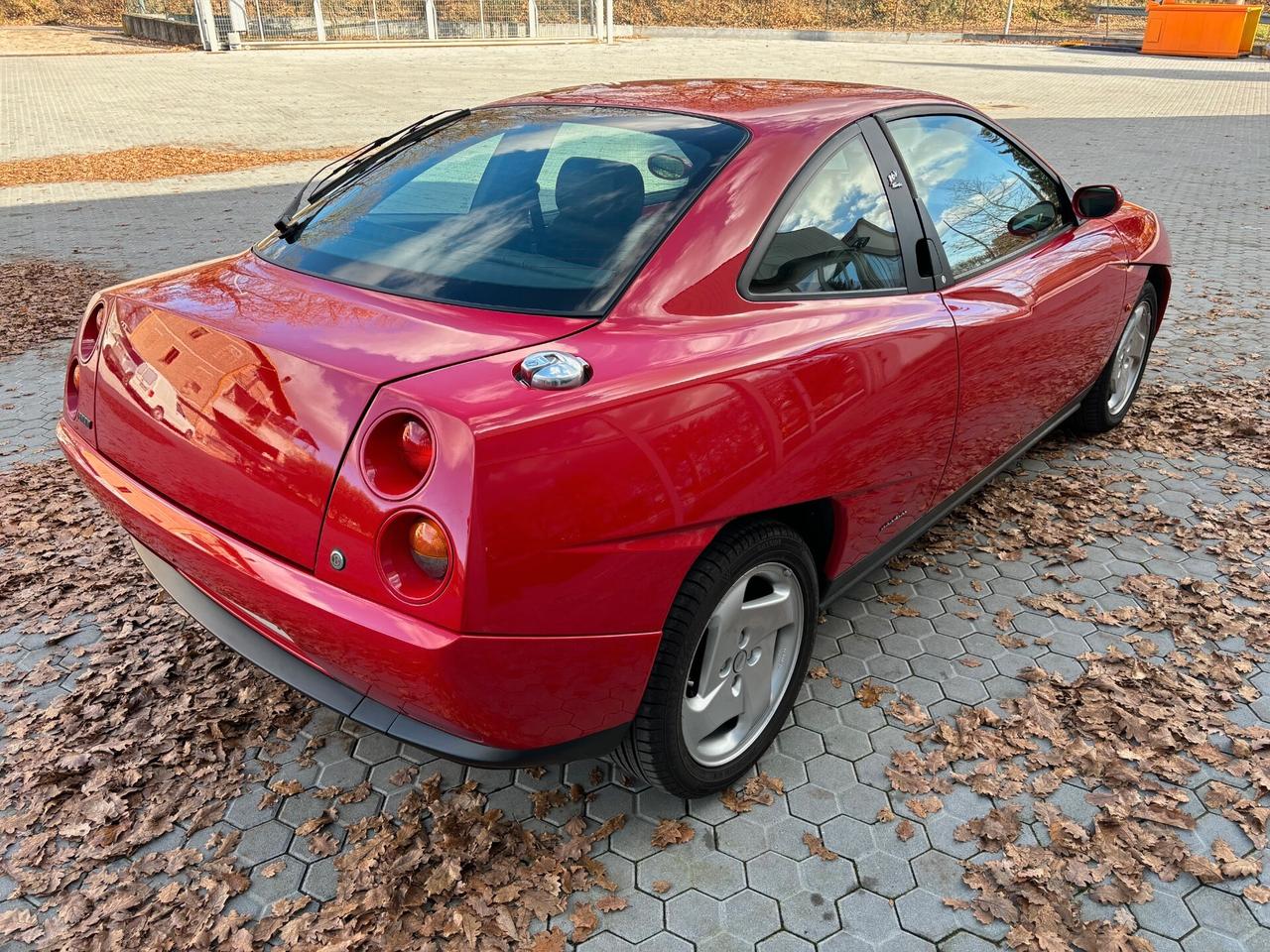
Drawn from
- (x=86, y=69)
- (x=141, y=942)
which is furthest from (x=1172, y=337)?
(x=86, y=69)

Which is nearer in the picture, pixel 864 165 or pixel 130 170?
pixel 864 165

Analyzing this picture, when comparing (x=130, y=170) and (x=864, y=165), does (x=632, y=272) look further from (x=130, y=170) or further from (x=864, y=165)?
(x=130, y=170)

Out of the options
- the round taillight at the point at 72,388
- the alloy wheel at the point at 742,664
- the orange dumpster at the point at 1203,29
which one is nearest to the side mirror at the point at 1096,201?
the alloy wheel at the point at 742,664

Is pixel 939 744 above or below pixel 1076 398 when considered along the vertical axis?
below

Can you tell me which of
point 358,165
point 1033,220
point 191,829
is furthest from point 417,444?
point 1033,220

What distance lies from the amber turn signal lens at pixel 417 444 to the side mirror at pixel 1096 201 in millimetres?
3185

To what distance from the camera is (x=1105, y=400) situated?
182 inches

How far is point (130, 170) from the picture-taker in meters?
12.9

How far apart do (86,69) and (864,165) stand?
2820cm

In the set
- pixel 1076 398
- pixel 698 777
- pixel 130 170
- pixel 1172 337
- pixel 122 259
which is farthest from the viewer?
pixel 130 170

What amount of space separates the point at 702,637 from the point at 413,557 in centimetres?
78

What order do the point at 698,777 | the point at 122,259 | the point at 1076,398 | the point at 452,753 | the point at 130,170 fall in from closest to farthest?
the point at 452,753 → the point at 698,777 → the point at 1076,398 → the point at 122,259 → the point at 130,170

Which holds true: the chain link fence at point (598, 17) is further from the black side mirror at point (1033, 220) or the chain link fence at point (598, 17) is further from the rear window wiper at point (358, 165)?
the black side mirror at point (1033, 220)

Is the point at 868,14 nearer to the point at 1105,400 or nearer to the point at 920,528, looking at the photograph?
the point at 1105,400
